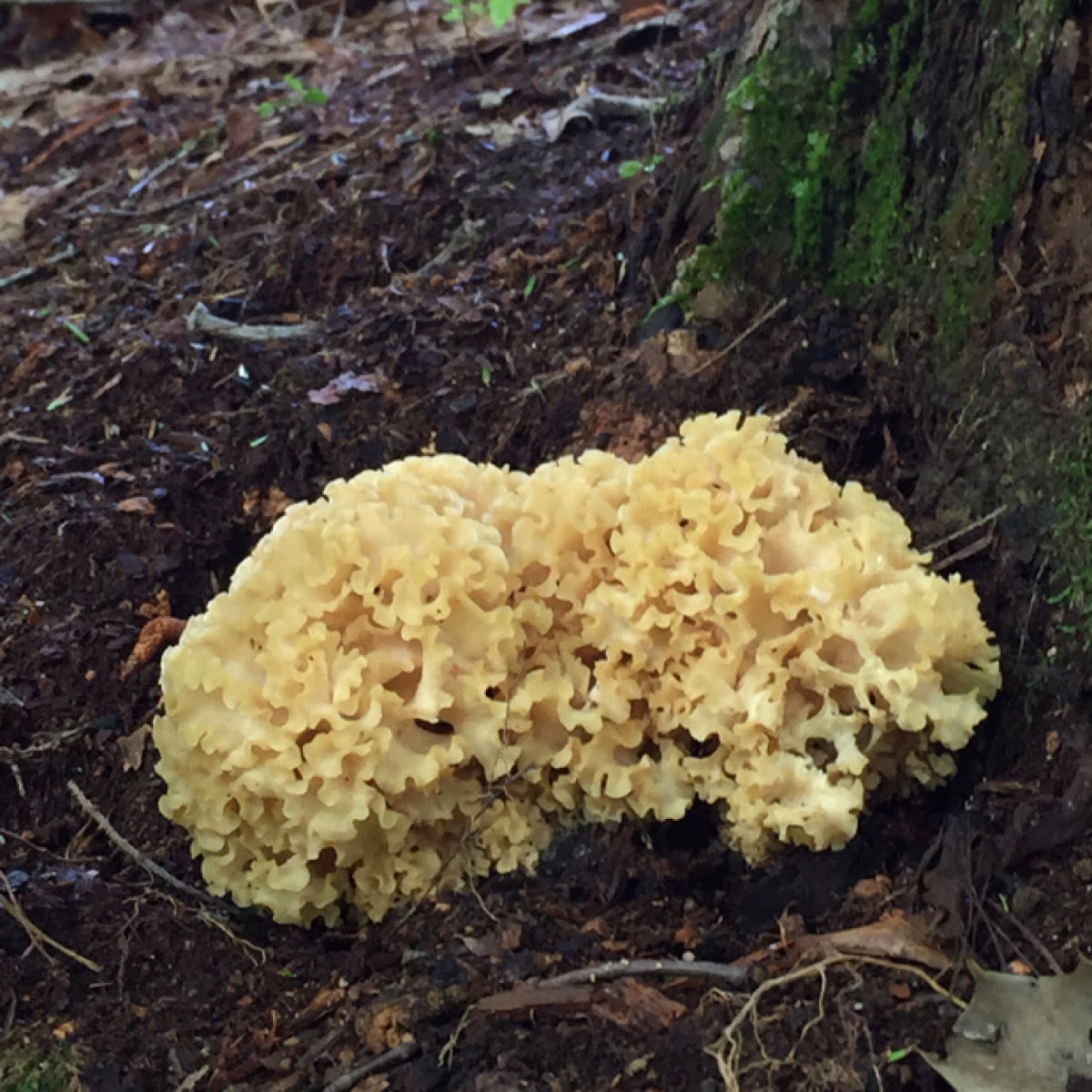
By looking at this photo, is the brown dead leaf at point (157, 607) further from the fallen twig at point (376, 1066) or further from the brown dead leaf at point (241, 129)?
the brown dead leaf at point (241, 129)

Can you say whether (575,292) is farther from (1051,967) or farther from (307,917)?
(1051,967)

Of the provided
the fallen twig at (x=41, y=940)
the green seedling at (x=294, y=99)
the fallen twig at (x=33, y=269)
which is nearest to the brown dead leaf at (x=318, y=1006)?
the fallen twig at (x=41, y=940)

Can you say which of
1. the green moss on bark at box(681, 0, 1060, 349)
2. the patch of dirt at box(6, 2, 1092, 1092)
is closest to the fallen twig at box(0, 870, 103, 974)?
the patch of dirt at box(6, 2, 1092, 1092)

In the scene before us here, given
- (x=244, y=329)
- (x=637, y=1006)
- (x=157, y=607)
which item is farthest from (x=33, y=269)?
(x=637, y=1006)

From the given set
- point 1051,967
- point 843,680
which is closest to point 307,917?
point 843,680

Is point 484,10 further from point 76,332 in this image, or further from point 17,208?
point 76,332

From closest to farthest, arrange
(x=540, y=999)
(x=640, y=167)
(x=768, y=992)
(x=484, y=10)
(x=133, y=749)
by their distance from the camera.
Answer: (x=768, y=992)
(x=540, y=999)
(x=133, y=749)
(x=640, y=167)
(x=484, y=10)
